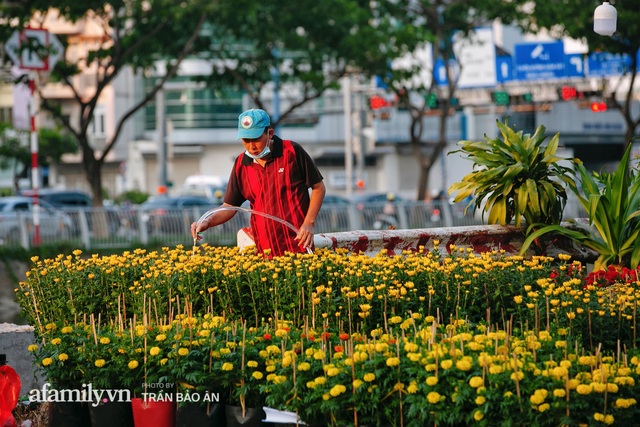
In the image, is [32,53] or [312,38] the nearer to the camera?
[32,53]

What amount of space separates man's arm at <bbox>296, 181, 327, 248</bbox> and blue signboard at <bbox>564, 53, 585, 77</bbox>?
3423 centimetres

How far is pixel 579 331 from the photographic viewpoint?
6.32 m

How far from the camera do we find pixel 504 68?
42844mm

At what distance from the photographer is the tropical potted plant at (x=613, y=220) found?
9.86 metres

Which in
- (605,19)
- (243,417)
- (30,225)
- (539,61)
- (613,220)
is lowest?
(30,225)

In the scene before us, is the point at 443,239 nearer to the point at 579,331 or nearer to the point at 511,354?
the point at 579,331

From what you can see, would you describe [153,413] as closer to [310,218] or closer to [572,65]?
[310,218]

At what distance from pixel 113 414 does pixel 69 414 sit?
0.30m

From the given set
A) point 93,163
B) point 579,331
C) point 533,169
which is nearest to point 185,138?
point 93,163

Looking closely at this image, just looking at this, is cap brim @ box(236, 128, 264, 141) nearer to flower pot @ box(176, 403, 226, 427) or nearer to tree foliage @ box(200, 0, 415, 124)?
flower pot @ box(176, 403, 226, 427)

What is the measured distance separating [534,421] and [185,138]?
6137 centimetres

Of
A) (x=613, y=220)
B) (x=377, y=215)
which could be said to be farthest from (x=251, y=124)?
(x=377, y=215)

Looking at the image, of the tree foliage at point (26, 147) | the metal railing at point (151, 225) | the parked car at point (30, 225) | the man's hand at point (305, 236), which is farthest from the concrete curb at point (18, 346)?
the tree foliage at point (26, 147)

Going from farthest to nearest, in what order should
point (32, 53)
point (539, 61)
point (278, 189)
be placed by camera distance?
point (539, 61) < point (32, 53) < point (278, 189)
